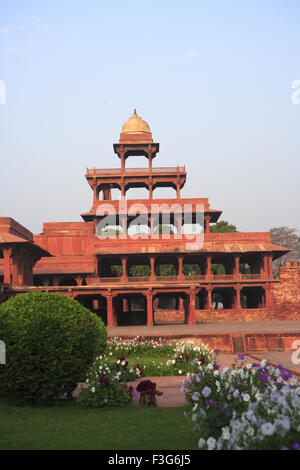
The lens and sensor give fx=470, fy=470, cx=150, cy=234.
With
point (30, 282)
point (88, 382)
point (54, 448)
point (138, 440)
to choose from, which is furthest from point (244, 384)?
point (30, 282)

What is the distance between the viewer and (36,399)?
8.02 meters

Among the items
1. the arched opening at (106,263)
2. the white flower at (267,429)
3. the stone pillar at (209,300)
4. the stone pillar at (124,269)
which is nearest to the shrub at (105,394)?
the white flower at (267,429)

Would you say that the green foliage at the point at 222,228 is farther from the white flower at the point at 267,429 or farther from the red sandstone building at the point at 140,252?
the white flower at the point at 267,429

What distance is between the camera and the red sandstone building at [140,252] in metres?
30.8

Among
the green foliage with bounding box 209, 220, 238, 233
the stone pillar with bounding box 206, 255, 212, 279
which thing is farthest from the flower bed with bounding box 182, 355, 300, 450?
the green foliage with bounding box 209, 220, 238, 233

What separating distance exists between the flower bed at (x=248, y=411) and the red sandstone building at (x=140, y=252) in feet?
72.9

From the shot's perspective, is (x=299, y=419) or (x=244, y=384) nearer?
(x=299, y=419)

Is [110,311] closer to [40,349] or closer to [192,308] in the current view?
[192,308]

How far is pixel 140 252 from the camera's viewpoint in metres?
35.3

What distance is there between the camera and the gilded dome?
4431 cm

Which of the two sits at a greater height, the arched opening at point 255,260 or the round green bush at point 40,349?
the arched opening at point 255,260

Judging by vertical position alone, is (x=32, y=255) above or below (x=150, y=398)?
above

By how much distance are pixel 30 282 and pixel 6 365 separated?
26.1 m

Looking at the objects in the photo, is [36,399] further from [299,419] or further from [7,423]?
[299,419]
